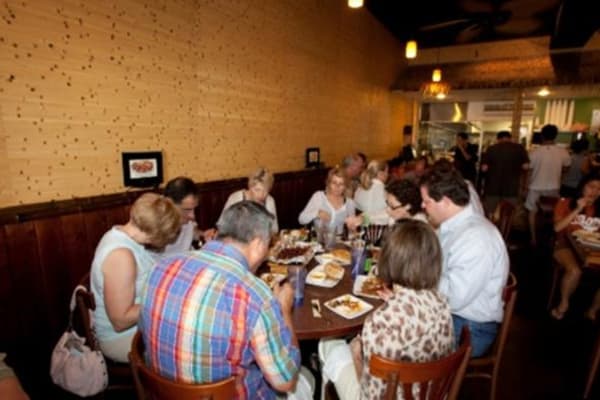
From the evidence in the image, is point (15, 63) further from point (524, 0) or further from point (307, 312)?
point (524, 0)

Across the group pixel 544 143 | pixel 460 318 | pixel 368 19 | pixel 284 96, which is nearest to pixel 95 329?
pixel 460 318

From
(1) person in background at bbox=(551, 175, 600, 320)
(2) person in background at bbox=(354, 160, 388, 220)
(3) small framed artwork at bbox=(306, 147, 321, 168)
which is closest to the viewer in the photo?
(1) person in background at bbox=(551, 175, 600, 320)

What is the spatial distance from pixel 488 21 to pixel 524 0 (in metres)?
0.55

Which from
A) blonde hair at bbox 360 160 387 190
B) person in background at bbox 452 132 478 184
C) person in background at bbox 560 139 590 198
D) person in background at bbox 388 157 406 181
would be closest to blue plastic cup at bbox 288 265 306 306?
blonde hair at bbox 360 160 387 190

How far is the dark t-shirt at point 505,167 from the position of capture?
554cm

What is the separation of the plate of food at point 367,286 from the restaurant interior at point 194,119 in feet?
3.71

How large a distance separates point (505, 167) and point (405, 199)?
395cm

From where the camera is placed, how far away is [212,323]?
110cm

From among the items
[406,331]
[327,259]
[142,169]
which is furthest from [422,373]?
[142,169]

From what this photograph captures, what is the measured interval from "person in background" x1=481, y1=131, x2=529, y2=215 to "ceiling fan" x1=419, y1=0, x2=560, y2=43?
6.59 feet

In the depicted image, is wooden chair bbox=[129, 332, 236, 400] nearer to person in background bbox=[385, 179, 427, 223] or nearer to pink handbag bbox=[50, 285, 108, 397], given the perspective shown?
pink handbag bbox=[50, 285, 108, 397]

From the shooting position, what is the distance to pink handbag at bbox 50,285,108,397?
1.65 m

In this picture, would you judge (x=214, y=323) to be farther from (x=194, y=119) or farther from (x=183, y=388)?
(x=194, y=119)

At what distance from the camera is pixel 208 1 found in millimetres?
3213
